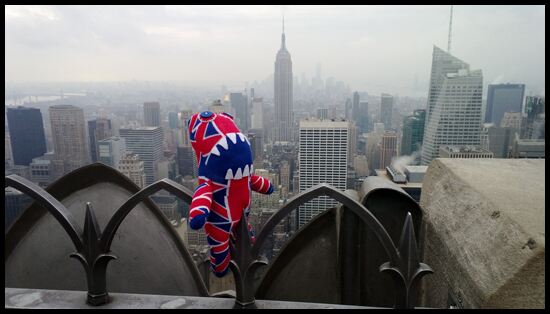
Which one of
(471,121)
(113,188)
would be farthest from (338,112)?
(113,188)

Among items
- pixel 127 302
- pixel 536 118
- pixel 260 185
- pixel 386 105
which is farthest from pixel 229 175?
pixel 386 105

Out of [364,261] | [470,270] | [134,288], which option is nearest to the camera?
[470,270]

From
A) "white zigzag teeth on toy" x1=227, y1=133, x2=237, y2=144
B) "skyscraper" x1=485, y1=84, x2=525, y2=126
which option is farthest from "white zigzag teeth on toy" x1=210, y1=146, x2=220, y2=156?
"skyscraper" x1=485, y1=84, x2=525, y2=126

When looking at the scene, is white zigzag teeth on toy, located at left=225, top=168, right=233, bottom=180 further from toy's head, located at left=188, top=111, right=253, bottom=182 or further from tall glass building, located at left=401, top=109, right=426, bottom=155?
tall glass building, located at left=401, top=109, right=426, bottom=155

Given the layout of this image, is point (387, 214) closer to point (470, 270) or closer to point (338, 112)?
point (470, 270)

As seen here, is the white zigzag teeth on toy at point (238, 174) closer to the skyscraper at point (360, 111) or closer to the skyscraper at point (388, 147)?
the skyscraper at point (388, 147)

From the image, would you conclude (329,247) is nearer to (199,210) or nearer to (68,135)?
(199,210)

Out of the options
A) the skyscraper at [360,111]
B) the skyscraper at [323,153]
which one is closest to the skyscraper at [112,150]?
the skyscraper at [323,153]
